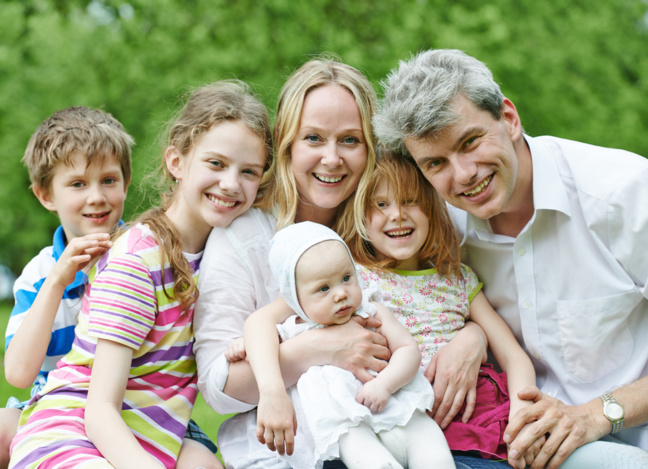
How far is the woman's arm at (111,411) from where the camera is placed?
2.39 meters

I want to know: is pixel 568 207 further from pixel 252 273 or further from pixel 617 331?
pixel 252 273

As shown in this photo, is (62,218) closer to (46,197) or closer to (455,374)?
(46,197)

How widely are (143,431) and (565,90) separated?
9.22m

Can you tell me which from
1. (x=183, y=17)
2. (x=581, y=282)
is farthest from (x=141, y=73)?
(x=581, y=282)

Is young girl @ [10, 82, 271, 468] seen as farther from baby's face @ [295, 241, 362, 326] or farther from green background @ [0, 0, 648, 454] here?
green background @ [0, 0, 648, 454]

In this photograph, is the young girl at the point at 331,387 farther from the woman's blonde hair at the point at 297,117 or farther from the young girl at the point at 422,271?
the woman's blonde hair at the point at 297,117

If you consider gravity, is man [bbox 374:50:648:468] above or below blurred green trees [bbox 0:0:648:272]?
below

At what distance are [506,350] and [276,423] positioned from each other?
44.6 inches

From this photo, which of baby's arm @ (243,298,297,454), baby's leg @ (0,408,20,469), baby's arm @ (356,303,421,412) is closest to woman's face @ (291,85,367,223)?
baby's arm @ (356,303,421,412)

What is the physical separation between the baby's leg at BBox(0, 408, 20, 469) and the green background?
689cm

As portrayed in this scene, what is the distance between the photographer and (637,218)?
270 cm

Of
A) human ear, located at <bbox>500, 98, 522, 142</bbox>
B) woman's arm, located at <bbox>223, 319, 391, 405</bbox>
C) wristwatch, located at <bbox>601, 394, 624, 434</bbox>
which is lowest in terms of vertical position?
wristwatch, located at <bbox>601, 394, 624, 434</bbox>

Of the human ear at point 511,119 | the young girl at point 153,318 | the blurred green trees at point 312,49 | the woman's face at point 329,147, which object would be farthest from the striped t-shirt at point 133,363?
the blurred green trees at point 312,49

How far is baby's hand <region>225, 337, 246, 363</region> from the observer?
2672 millimetres
